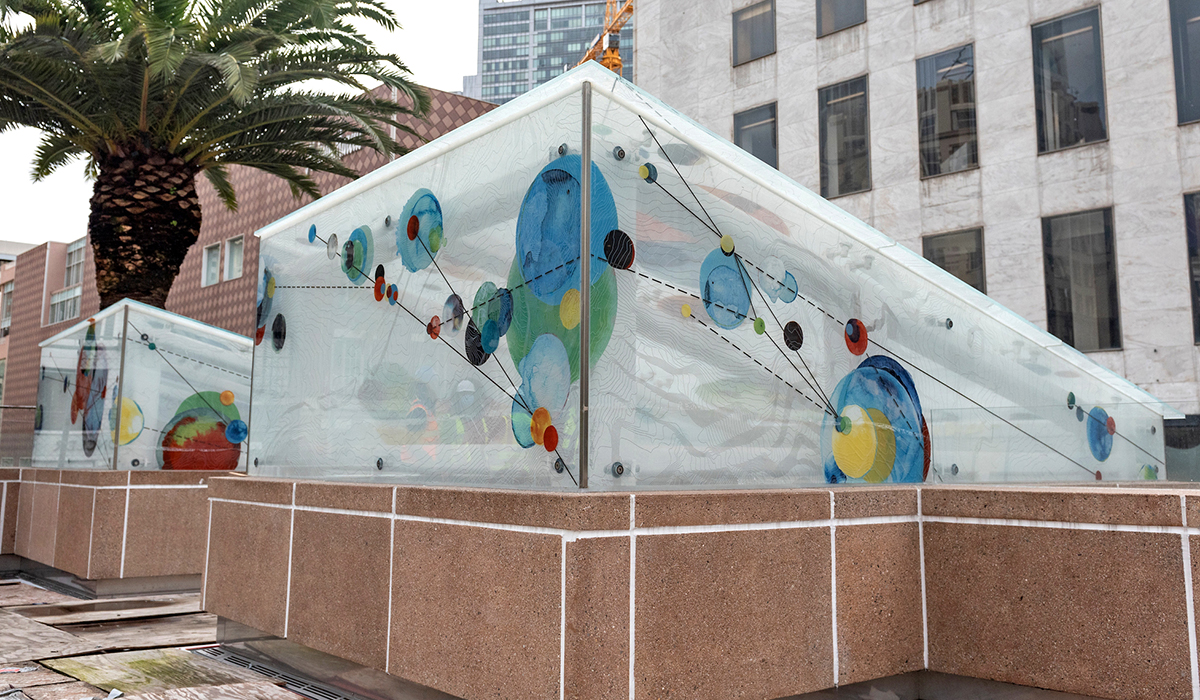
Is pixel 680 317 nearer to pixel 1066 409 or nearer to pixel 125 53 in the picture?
pixel 1066 409

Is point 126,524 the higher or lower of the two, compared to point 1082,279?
lower

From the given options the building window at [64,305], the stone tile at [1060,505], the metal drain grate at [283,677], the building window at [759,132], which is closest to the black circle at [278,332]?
the metal drain grate at [283,677]

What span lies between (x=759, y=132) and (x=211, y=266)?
19.4 meters

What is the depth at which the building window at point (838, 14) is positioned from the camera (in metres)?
20.4

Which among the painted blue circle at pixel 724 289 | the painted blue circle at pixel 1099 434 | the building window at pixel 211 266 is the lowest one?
the painted blue circle at pixel 1099 434

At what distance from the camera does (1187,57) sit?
52.2 ft

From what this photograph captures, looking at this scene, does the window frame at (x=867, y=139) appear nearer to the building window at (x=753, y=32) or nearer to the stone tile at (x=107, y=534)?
the building window at (x=753, y=32)

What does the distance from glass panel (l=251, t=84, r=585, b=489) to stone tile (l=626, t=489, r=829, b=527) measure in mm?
386

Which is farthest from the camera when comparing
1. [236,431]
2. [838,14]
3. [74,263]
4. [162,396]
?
[74,263]

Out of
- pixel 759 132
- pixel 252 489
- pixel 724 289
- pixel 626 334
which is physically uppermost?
pixel 759 132

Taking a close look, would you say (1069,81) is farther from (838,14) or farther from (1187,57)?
(838,14)

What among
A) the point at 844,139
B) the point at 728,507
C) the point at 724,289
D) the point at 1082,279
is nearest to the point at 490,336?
the point at 724,289

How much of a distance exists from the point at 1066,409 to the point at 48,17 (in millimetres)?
12420

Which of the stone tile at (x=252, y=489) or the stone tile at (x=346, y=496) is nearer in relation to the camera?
the stone tile at (x=346, y=496)
